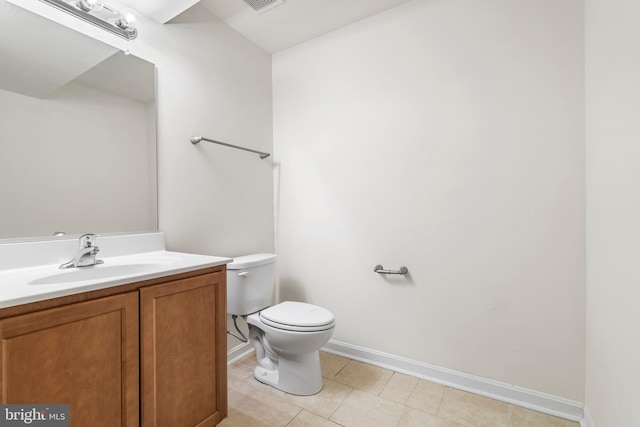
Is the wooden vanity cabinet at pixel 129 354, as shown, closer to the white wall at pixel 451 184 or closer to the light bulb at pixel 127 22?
the white wall at pixel 451 184

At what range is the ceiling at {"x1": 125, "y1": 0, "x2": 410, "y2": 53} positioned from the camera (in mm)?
1827

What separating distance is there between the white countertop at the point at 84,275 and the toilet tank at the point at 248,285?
0.40 metres

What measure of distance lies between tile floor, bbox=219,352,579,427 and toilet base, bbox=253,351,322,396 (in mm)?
37

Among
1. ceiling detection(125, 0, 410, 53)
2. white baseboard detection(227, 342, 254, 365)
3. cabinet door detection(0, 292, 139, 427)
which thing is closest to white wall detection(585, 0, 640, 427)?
ceiling detection(125, 0, 410, 53)

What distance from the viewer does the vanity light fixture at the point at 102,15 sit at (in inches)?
48.5

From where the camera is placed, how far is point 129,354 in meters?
0.95

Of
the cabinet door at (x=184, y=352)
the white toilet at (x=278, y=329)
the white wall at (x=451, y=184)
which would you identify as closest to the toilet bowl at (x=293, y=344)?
the white toilet at (x=278, y=329)

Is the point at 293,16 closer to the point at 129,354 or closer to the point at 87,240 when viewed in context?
the point at 87,240

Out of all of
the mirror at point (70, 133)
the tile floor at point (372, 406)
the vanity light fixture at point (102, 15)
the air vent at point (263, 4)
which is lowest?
the tile floor at point (372, 406)

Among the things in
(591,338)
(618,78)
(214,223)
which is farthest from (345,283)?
(618,78)

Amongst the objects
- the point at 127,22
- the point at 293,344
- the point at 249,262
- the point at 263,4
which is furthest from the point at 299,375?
the point at 263,4

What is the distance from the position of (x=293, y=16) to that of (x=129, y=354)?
7.11ft

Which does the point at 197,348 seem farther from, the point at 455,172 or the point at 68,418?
the point at 455,172

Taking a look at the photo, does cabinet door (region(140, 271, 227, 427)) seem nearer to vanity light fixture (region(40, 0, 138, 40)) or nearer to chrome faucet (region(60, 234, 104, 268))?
chrome faucet (region(60, 234, 104, 268))
